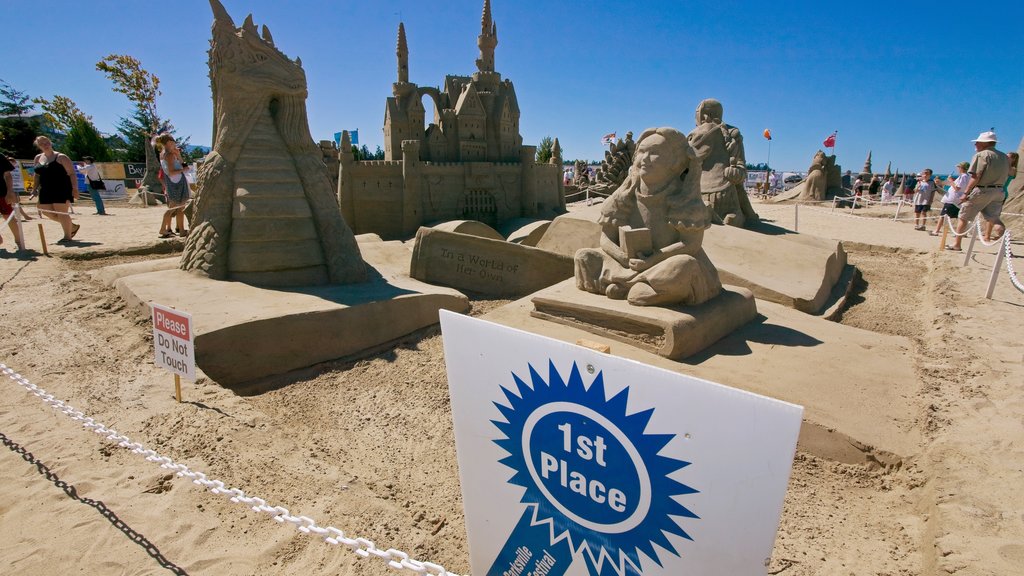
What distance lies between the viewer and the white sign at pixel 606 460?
101cm

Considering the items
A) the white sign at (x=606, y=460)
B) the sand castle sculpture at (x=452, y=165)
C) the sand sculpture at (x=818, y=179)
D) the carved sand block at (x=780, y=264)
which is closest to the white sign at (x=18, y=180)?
the sand castle sculpture at (x=452, y=165)

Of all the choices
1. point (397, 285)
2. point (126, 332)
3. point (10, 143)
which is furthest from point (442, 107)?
point (10, 143)

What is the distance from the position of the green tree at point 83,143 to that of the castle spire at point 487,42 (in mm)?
19829

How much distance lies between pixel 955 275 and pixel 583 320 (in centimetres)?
551

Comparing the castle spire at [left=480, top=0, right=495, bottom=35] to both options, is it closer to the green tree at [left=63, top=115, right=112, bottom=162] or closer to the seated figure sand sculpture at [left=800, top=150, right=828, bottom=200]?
the seated figure sand sculpture at [left=800, top=150, right=828, bottom=200]

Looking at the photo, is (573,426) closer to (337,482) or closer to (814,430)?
(337,482)

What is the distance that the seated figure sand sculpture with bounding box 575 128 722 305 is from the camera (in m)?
3.99

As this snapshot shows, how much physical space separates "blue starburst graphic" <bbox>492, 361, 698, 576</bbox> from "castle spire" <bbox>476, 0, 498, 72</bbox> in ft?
50.9

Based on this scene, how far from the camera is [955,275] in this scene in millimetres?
6344

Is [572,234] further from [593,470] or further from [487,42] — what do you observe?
[487,42]

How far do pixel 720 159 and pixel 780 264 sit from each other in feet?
7.45

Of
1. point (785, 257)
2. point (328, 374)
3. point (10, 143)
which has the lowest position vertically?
point (328, 374)

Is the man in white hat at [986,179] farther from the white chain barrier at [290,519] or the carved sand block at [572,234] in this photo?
the white chain barrier at [290,519]

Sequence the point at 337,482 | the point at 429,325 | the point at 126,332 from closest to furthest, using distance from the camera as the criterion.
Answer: the point at 337,482, the point at 126,332, the point at 429,325
